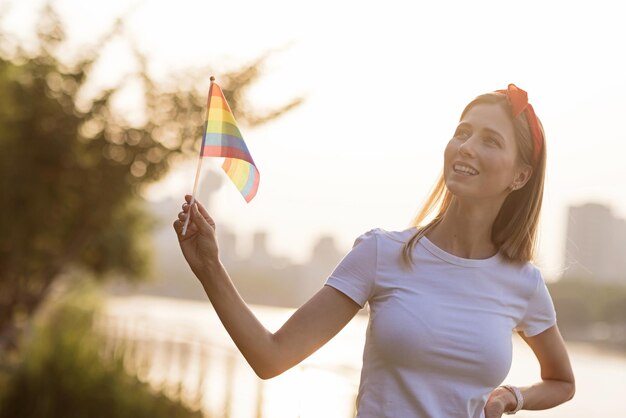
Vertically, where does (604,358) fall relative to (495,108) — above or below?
below

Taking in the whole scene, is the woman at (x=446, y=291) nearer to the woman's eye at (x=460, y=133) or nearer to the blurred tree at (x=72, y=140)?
the woman's eye at (x=460, y=133)

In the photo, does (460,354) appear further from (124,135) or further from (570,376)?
(124,135)

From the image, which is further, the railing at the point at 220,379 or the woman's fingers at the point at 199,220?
the railing at the point at 220,379

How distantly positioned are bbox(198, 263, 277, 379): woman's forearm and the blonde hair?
0.44 meters

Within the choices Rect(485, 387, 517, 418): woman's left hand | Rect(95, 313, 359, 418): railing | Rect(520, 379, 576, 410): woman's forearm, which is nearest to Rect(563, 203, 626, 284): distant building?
Rect(95, 313, 359, 418): railing

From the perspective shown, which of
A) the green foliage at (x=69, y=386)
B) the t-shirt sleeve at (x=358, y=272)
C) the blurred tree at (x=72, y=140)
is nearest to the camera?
the t-shirt sleeve at (x=358, y=272)

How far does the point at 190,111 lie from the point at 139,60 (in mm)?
650

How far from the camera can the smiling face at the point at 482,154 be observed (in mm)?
2332

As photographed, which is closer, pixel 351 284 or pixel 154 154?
pixel 351 284

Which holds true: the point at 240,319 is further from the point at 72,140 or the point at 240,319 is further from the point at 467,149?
the point at 72,140

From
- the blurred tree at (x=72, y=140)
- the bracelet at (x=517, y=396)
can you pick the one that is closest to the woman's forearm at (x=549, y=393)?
the bracelet at (x=517, y=396)

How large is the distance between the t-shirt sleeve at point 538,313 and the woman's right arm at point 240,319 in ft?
1.85

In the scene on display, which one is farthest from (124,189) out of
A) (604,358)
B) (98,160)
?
(604,358)

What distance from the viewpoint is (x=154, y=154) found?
9.18 metres
